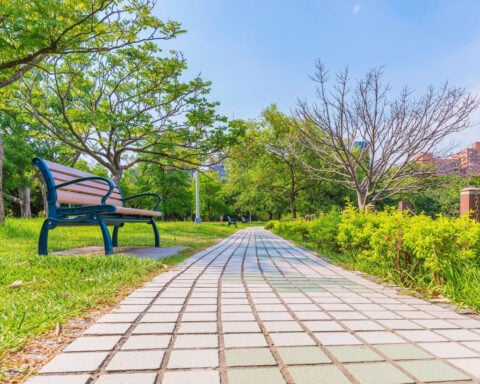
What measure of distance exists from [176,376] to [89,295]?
1549 mm

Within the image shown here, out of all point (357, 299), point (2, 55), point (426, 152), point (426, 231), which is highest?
point (2, 55)

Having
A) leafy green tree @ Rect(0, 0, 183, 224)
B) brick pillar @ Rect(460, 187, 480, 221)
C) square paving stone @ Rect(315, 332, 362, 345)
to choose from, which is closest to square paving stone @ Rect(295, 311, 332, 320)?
square paving stone @ Rect(315, 332, 362, 345)

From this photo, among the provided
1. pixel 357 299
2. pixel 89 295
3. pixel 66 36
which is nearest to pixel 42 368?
pixel 89 295

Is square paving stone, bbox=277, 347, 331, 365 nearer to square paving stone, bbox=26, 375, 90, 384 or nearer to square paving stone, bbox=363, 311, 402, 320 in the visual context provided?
square paving stone, bbox=363, 311, 402, 320

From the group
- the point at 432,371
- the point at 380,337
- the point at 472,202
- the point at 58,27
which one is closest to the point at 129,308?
the point at 380,337

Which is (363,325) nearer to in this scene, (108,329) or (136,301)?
(108,329)

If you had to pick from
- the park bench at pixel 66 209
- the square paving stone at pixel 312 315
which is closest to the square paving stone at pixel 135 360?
the square paving stone at pixel 312 315

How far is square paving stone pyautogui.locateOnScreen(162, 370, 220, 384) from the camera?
1.39m

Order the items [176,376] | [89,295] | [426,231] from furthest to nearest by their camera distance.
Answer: [426,231], [89,295], [176,376]

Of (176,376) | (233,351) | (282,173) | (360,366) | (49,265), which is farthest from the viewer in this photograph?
(282,173)

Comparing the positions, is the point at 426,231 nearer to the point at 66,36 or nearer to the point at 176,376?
the point at 176,376

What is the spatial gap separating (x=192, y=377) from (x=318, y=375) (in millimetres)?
560

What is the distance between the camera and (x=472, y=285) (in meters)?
2.71

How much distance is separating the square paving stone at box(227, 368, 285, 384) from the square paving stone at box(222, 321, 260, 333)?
0.50 metres
